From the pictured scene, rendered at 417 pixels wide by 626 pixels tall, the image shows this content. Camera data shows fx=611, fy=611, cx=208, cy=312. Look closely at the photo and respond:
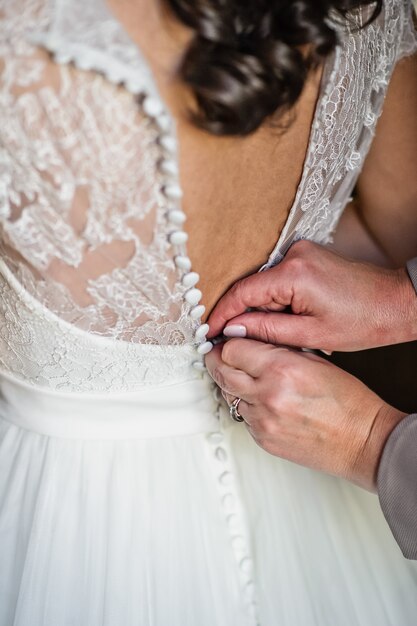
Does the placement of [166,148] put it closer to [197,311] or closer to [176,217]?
[176,217]

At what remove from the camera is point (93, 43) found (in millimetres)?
619

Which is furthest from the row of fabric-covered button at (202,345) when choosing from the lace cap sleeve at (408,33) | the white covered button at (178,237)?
the lace cap sleeve at (408,33)

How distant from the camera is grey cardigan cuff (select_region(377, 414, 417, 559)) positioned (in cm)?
86

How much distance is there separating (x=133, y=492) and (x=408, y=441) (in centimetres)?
43

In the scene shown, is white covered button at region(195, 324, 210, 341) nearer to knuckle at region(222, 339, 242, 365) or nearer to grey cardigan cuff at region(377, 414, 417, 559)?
knuckle at region(222, 339, 242, 365)

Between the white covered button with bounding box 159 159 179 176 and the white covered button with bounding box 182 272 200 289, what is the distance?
0.16m

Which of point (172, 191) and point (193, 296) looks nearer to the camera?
point (172, 191)

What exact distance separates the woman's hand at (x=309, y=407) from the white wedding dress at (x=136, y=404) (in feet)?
0.26

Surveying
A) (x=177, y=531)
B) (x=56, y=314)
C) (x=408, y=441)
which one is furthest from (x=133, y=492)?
(x=408, y=441)

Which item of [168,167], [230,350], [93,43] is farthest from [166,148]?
[230,350]

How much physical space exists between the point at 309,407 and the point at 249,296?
0.19 meters

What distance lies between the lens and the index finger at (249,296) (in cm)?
93

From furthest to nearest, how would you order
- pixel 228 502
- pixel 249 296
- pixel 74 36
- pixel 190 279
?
pixel 228 502, pixel 249 296, pixel 190 279, pixel 74 36

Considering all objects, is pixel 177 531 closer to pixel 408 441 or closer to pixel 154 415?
pixel 154 415
